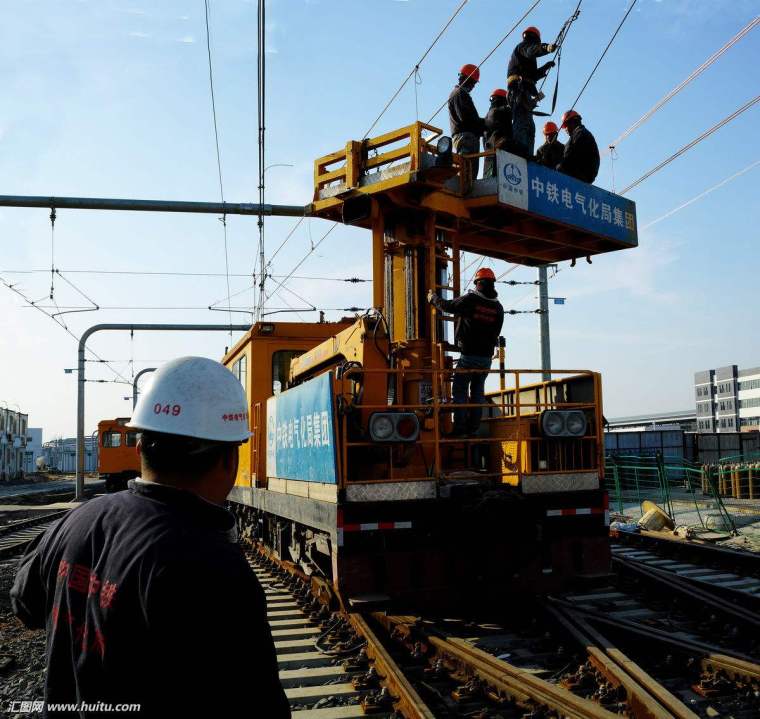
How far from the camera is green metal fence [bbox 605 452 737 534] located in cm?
1517

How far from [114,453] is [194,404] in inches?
1296

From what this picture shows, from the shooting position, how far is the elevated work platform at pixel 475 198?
25.9ft

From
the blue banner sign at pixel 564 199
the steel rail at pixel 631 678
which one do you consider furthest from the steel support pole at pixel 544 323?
the steel rail at pixel 631 678

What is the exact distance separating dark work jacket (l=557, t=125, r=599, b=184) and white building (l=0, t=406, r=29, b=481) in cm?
6702

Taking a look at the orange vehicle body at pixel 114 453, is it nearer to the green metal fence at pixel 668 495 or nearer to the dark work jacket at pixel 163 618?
the green metal fence at pixel 668 495

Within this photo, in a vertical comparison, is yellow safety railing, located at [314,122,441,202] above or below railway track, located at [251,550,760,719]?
above

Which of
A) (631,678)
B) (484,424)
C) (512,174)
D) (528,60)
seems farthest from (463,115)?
(631,678)

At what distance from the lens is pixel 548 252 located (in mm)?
10078

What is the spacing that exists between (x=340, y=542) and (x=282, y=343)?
5.35 meters

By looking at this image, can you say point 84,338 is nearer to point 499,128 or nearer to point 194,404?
point 499,128

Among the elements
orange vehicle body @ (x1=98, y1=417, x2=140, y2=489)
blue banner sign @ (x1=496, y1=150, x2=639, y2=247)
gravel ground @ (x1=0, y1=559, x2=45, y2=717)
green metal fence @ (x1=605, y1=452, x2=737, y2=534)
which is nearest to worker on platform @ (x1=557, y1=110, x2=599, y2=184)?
blue banner sign @ (x1=496, y1=150, x2=639, y2=247)

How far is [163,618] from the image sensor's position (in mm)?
1639

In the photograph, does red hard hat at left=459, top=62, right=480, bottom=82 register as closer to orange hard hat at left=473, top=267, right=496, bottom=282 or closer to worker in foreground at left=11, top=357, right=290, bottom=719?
orange hard hat at left=473, top=267, right=496, bottom=282

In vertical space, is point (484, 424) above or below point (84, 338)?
below
